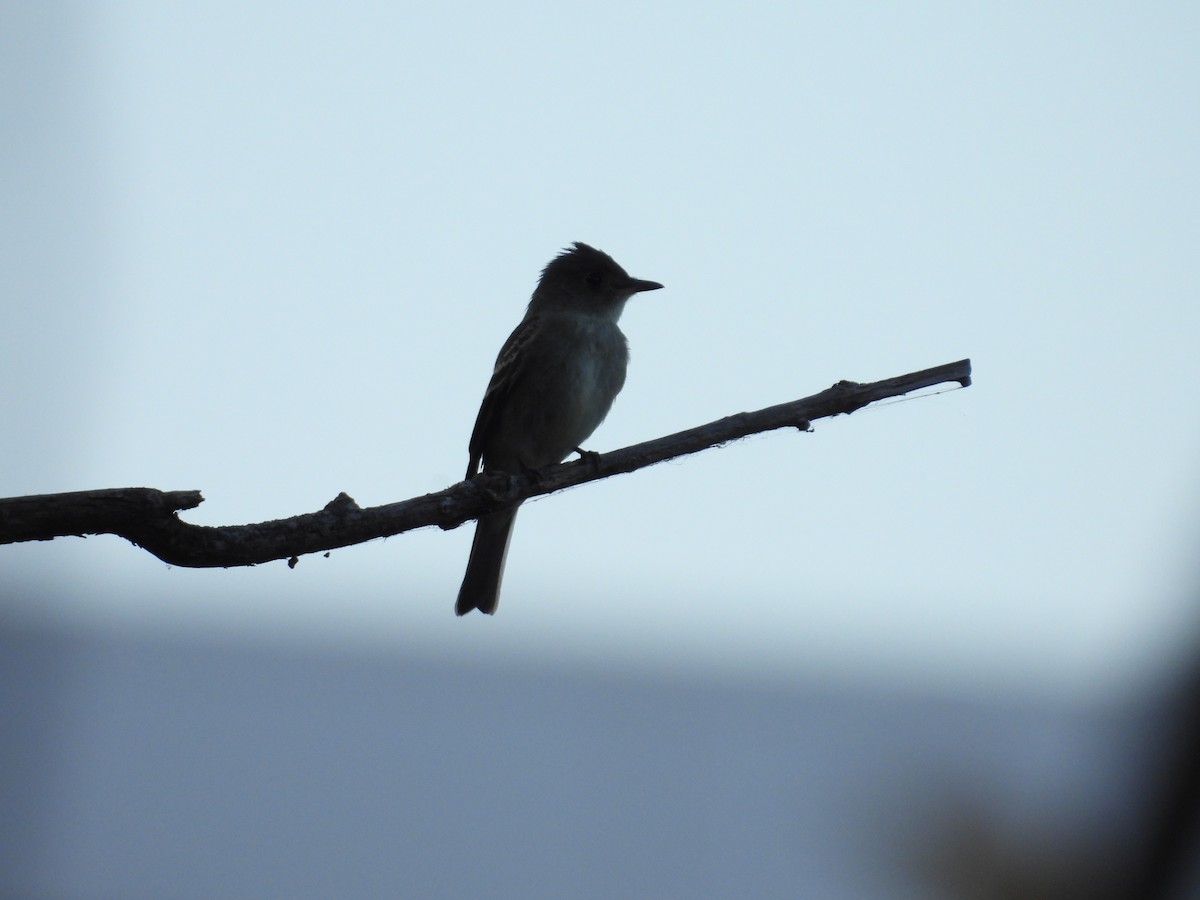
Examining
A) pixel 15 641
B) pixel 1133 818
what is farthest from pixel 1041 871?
pixel 15 641

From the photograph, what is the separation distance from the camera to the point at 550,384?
6.08 m

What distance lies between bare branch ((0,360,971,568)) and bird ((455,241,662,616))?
4.63 feet

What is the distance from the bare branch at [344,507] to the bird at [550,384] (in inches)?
55.6

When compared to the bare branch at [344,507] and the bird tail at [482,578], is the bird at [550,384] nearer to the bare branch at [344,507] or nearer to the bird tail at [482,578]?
the bird tail at [482,578]

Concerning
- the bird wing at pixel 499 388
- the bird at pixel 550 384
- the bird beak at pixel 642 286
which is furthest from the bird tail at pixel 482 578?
the bird beak at pixel 642 286

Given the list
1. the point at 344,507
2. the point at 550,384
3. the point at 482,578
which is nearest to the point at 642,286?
the point at 550,384

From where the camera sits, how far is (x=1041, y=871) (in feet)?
2.77

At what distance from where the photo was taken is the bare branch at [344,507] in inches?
A: 108

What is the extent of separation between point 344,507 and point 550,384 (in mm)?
2794

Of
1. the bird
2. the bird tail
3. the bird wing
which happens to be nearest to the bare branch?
the bird

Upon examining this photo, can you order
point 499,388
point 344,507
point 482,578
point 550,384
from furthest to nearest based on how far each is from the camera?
point 482,578, point 499,388, point 550,384, point 344,507

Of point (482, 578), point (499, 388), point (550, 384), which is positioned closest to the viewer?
point (550, 384)

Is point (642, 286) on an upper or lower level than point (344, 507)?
upper

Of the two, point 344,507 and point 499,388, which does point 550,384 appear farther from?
point 344,507
